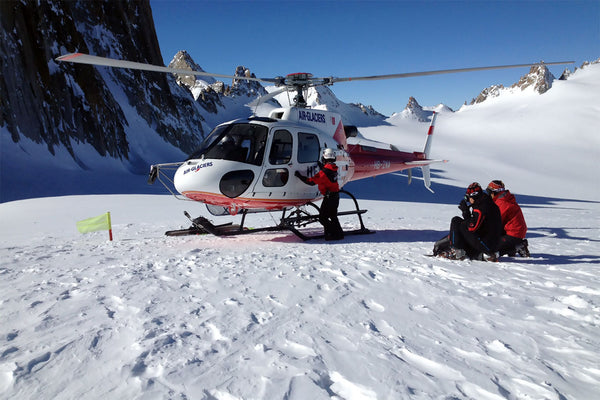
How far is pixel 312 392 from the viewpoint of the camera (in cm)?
200

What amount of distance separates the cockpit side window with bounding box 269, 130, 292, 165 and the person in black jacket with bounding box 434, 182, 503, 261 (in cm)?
310

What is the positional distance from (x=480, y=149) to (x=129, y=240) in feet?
207

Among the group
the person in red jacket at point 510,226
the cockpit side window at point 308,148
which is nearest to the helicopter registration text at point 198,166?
the cockpit side window at point 308,148

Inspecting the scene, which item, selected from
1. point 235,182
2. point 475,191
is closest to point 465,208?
point 475,191

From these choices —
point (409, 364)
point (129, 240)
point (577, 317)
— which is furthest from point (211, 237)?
point (577, 317)

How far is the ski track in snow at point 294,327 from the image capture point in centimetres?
207

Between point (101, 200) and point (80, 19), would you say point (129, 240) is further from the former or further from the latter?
point (80, 19)

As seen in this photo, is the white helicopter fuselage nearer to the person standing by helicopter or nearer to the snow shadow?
the person standing by helicopter

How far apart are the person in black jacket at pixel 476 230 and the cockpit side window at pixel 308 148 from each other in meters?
3.03

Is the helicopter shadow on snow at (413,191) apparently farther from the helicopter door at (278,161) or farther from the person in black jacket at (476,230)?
the person in black jacket at (476,230)

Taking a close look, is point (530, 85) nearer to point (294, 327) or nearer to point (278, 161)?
point (278, 161)

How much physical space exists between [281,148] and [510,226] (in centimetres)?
393

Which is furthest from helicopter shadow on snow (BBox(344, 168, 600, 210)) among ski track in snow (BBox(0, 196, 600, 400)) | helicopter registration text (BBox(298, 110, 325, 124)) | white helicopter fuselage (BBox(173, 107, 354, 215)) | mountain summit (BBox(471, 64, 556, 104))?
mountain summit (BBox(471, 64, 556, 104))

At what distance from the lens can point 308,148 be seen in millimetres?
7145
